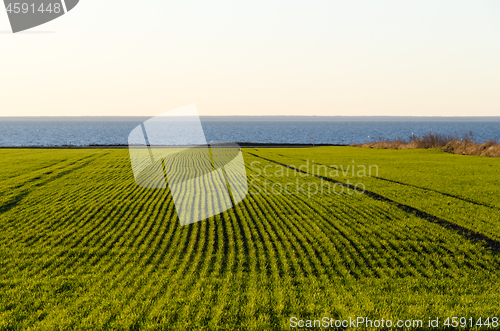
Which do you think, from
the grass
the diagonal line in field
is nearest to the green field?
the diagonal line in field

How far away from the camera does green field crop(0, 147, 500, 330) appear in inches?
261

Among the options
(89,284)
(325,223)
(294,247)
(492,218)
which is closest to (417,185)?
(492,218)

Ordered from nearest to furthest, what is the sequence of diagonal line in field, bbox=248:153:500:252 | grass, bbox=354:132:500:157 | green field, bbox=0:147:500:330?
green field, bbox=0:147:500:330 → diagonal line in field, bbox=248:153:500:252 → grass, bbox=354:132:500:157

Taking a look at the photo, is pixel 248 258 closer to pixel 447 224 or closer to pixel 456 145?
pixel 447 224

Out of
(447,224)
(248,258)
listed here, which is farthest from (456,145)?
(248,258)

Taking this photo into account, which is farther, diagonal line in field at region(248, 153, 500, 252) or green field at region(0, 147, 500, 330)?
diagonal line in field at region(248, 153, 500, 252)

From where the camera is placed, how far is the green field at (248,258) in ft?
21.7

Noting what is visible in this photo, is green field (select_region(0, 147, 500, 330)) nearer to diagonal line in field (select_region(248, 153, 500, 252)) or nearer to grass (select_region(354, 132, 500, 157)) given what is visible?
diagonal line in field (select_region(248, 153, 500, 252))

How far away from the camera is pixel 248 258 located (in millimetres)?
10047

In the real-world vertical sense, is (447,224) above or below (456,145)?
above

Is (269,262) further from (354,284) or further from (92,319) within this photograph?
(92,319)

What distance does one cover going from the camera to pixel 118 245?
Result: 1107 centimetres

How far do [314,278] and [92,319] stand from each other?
5508 mm

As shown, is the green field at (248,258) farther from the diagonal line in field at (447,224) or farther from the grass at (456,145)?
the grass at (456,145)
